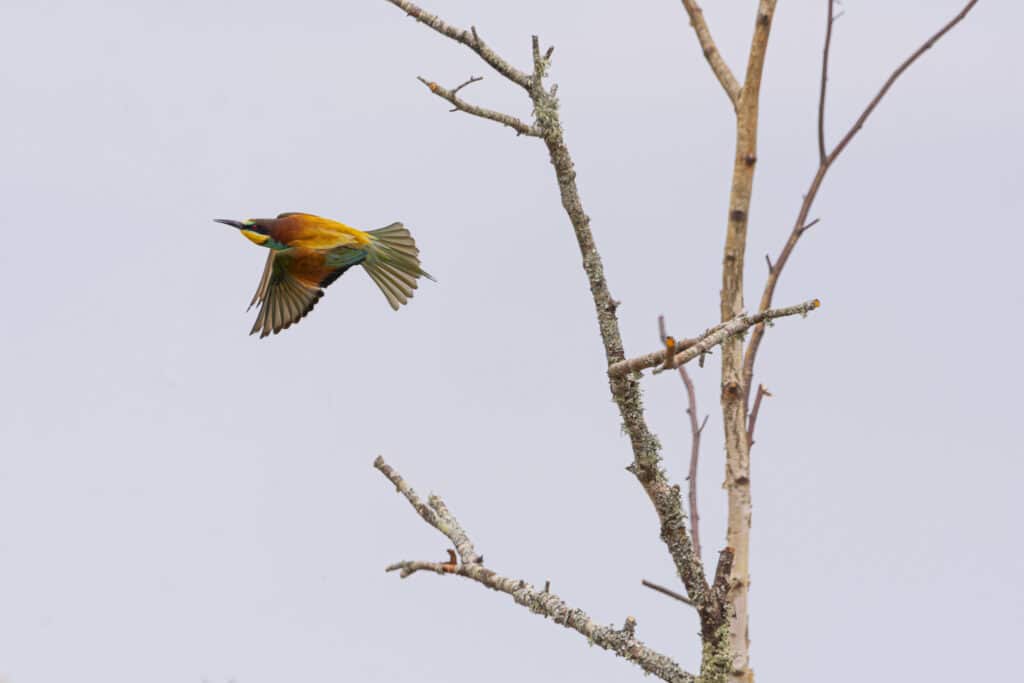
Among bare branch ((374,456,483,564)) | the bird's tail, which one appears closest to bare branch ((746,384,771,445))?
bare branch ((374,456,483,564))

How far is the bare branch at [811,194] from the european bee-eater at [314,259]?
2.15 metres

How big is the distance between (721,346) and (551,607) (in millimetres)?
890

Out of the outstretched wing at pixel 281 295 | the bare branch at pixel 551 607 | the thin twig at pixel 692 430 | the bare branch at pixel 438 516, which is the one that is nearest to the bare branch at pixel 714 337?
the thin twig at pixel 692 430

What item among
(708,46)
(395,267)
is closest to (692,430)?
(708,46)

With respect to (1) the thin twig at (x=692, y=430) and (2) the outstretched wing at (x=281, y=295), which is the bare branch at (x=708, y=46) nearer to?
(1) the thin twig at (x=692, y=430)

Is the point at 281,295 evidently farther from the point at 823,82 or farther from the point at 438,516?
the point at 823,82

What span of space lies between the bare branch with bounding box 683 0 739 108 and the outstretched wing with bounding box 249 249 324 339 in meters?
2.24

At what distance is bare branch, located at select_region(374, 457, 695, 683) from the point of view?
3414mm

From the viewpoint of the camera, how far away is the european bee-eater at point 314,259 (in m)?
5.14

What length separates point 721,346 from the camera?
10.3 ft

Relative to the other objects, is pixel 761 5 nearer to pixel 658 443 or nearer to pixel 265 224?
pixel 658 443

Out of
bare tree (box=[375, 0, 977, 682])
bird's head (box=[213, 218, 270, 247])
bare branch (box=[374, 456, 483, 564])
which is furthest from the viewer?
bird's head (box=[213, 218, 270, 247])

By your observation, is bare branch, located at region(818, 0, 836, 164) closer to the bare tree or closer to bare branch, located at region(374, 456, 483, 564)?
the bare tree

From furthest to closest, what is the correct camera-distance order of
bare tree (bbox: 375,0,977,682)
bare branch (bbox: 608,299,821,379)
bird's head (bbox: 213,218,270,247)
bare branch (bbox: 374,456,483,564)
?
bird's head (bbox: 213,218,270,247) < bare branch (bbox: 374,456,483,564) < bare tree (bbox: 375,0,977,682) < bare branch (bbox: 608,299,821,379)
